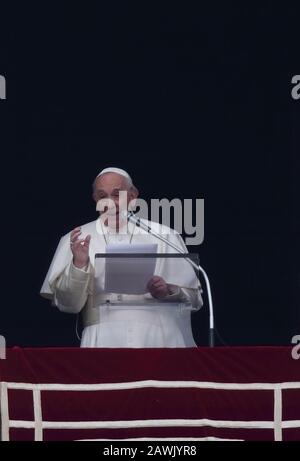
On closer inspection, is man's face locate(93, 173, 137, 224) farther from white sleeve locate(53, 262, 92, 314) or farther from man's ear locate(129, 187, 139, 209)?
white sleeve locate(53, 262, 92, 314)

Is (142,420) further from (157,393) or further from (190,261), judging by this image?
(190,261)

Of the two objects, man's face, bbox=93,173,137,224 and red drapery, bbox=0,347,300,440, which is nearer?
red drapery, bbox=0,347,300,440

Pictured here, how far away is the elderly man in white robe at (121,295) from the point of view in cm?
673

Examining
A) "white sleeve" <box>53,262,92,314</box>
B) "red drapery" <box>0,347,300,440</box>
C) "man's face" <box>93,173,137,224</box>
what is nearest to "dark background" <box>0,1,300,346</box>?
"man's face" <box>93,173,137,224</box>

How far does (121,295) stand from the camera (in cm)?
679

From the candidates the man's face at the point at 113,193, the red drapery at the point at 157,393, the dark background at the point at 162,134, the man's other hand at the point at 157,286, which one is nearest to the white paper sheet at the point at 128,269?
the man's other hand at the point at 157,286

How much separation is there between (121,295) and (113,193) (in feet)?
1.79

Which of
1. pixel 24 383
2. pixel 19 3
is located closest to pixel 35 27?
pixel 19 3

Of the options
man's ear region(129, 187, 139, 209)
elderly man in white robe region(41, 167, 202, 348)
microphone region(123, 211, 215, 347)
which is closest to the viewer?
microphone region(123, 211, 215, 347)

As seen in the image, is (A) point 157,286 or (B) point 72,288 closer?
(A) point 157,286

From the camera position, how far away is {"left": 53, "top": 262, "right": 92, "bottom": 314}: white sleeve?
675cm

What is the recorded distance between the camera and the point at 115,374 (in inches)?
239

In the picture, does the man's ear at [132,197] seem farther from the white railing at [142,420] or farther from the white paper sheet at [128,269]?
the white railing at [142,420]

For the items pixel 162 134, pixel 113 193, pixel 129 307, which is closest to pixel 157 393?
pixel 129 307
